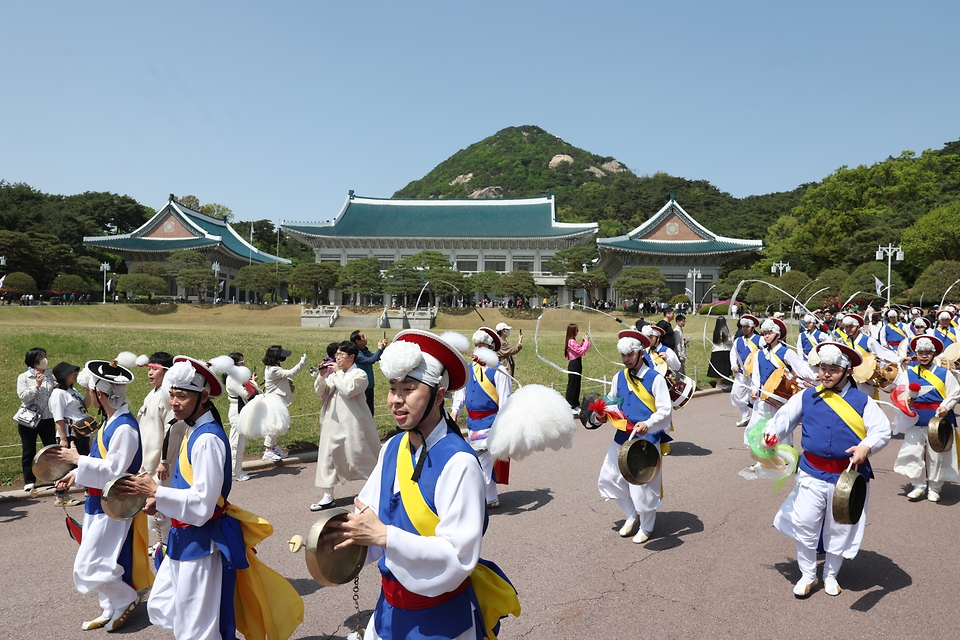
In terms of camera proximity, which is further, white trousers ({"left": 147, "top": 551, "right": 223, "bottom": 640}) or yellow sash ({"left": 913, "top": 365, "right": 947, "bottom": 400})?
yellow sash ({"left": 913, "top": 365, "right": 947, "bottom": 400})

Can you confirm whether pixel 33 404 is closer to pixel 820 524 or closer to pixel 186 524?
pixel 186 524

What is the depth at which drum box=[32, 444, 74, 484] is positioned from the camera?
3892mm

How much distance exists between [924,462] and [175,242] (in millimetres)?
58597

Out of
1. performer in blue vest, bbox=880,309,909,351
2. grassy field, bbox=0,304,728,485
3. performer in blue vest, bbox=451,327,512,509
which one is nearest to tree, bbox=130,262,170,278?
grassy field, bbox=0,304,728,485

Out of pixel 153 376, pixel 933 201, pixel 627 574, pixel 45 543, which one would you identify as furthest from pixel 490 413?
pixel 933 201

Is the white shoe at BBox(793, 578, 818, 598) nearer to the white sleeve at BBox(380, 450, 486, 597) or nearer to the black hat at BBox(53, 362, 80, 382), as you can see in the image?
the white sleeve at BBox(380, 450, 486, 597)

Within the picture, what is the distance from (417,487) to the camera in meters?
2.34

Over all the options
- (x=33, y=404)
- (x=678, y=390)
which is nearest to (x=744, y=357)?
(x=678, y=390)

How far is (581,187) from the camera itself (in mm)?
114000

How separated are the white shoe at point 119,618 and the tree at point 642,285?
139 feet

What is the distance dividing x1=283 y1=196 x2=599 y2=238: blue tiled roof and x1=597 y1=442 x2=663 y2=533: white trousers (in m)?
49.8

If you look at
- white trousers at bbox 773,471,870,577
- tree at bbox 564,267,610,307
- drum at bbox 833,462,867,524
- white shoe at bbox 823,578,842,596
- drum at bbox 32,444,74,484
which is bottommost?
white shoe at bbox 823,578,842,596

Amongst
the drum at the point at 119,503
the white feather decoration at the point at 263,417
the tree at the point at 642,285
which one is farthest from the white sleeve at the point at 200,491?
the tree at the point at 642,285

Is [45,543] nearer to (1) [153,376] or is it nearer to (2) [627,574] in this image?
(1) [153,376]
